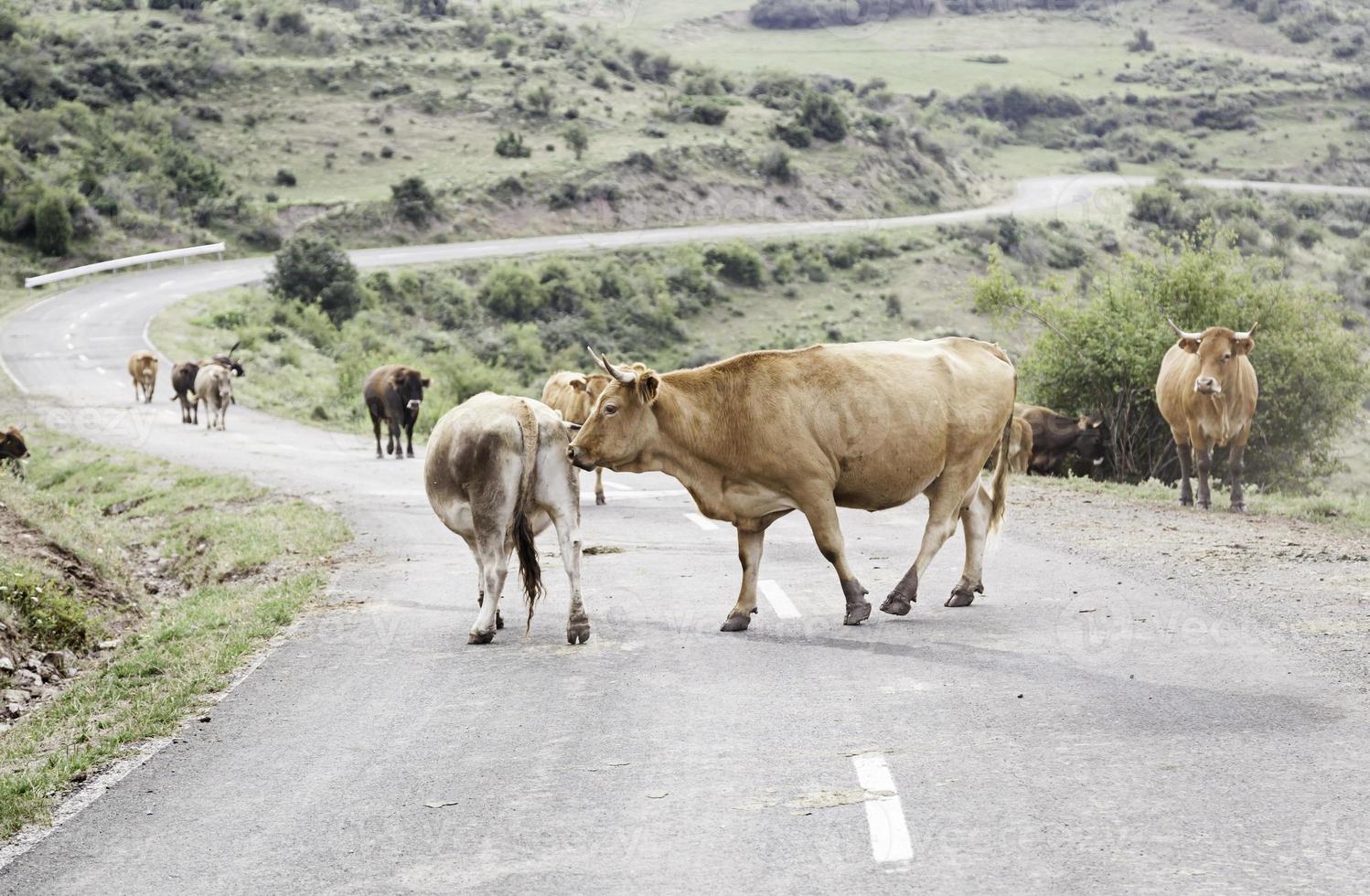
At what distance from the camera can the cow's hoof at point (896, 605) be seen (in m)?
10.5

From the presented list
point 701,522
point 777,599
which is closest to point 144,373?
point 701,522

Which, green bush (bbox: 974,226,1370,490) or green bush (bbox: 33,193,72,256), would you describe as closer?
green bush (bbox: 974,226,1370,490)

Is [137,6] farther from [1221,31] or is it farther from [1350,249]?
[1221,31]

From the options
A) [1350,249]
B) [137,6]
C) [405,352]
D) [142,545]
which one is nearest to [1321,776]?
[142,545]

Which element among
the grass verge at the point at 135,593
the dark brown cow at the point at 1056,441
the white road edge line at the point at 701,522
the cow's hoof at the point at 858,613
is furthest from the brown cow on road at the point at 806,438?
the dark brown cow at the point at 1056,441

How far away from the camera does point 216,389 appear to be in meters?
31.5

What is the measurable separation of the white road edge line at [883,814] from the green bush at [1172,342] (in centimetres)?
2087

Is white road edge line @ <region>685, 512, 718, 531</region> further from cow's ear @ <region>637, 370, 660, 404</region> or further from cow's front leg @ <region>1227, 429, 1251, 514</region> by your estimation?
cow's front leg @ <region>1227, 429, 1251, 514</region>

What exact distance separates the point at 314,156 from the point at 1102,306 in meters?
55.3

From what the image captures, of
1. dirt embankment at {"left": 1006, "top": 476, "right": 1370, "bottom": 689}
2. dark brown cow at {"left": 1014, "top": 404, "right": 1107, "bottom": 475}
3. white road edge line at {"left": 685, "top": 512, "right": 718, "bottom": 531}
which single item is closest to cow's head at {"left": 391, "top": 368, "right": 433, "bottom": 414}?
white road edge line at {"left": 685, "top": 512, "right": 718, "bottom": 531}

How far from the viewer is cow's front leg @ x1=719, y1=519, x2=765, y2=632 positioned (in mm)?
10219

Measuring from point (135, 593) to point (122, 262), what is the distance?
168ft

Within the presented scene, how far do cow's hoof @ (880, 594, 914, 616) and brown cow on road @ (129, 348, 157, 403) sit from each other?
1200 inches

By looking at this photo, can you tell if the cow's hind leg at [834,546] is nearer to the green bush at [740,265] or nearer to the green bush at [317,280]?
the green bush at [317,280]
